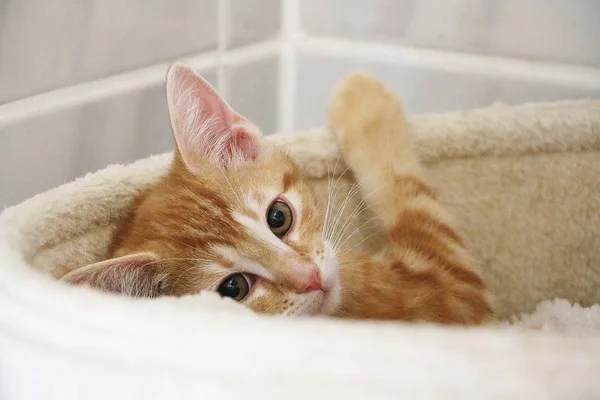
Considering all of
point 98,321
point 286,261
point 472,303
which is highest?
point 98,321

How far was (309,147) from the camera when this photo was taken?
1029 millimetres

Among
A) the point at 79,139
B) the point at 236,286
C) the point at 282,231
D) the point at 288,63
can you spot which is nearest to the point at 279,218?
the point at 282,231

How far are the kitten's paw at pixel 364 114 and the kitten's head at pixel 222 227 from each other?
0.15 metres

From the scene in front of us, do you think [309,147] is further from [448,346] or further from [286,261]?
[448,346]

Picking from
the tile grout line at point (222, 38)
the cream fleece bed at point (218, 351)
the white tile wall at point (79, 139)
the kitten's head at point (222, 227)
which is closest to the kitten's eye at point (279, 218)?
the kitten's head at point (222, 227)

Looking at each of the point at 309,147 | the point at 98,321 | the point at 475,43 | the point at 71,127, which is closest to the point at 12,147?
the point at 71,127

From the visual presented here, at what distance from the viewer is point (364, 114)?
3.45ft

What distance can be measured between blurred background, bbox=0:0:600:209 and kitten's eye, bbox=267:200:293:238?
405mm

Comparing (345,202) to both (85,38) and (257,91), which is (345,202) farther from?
(257,91)

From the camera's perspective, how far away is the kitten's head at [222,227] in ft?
2.52

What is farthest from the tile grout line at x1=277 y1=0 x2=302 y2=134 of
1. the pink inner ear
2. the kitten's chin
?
the kitten's chin

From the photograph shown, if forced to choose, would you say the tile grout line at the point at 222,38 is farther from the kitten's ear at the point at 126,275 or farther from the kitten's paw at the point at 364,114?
the kitten's ear at the point at 126,275

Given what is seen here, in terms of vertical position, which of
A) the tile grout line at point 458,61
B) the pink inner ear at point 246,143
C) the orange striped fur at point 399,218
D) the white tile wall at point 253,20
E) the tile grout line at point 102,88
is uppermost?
the white tile wall at point 253,20

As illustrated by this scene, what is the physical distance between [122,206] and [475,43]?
882mm
